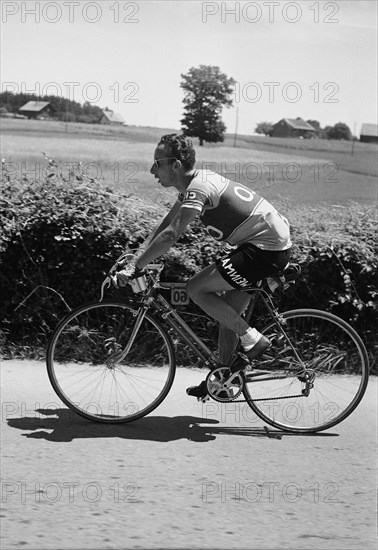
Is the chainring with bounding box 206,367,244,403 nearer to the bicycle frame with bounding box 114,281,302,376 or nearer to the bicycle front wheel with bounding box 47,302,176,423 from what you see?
the bicycle frame with bounding box 114,281,302,376

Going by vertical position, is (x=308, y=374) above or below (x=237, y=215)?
below

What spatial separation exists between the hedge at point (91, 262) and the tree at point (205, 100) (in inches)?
118

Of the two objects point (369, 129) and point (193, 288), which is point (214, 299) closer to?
point (193, 288)

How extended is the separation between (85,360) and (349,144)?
6589 mm

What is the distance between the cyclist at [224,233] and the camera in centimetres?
461

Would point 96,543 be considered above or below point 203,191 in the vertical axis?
below

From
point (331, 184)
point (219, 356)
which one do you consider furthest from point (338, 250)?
point (331, 184)

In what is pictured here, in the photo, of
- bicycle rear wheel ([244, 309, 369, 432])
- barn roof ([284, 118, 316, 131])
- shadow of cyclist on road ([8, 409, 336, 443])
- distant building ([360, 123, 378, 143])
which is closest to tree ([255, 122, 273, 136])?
barn roof ([284, 118, 316, 131])

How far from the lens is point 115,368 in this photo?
5.14m

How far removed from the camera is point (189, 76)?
9039mm

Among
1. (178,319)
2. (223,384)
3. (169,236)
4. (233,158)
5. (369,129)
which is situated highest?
(369,129)

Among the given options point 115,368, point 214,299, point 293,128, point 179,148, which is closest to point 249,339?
point 214,299

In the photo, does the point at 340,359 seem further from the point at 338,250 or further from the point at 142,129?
the point at 142,129

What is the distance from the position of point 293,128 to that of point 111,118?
2337mm
